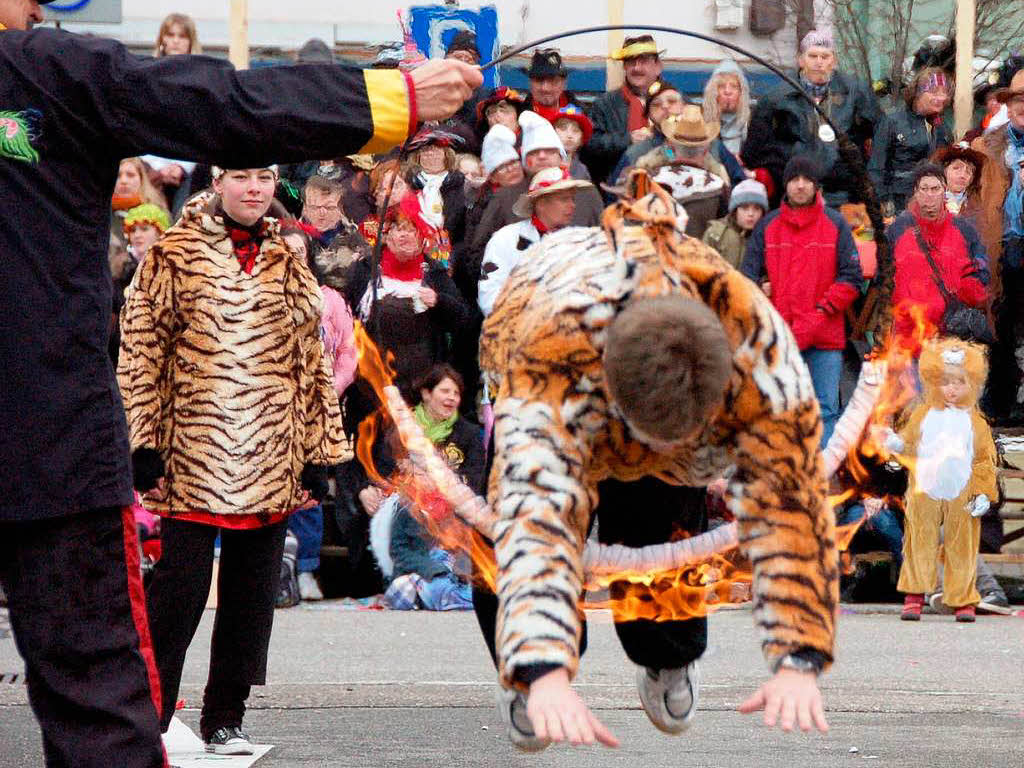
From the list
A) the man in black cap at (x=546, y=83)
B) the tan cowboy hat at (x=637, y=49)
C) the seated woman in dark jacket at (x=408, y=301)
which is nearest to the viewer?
the seated woman in dark jacket at (x=408, y=301)

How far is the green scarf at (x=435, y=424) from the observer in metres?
9.14

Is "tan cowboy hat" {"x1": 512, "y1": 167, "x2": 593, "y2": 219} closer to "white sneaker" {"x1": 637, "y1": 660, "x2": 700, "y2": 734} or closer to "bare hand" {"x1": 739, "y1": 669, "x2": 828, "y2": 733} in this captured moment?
"white sneaker" {"x1": 637, "y1": 660, "x2": 700, "y2": 734}

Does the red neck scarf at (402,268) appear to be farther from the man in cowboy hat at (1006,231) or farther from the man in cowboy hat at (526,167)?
the man in cowboy hat at (1006,231)

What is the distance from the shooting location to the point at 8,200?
3938 millimetres

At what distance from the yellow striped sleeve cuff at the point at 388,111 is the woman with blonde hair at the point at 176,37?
23.2 feet

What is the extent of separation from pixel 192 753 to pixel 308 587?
3929 mm

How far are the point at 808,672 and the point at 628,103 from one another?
7.99 meters

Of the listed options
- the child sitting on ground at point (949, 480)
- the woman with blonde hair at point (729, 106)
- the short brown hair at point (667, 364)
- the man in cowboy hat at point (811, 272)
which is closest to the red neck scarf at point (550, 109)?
the woman with blonde hair at point (729, 106)

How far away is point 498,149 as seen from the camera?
436 inches

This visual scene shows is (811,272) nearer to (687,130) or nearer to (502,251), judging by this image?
(687,130)

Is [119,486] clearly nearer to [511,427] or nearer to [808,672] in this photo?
[511,427]

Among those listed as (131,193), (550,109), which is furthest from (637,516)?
(550,109)

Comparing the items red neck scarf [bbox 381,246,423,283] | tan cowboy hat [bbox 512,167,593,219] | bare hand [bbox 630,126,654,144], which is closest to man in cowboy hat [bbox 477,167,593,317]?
tan cowboy hat [bbox 512,167,593,219]

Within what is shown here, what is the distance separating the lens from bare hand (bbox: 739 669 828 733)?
412 centimetres
